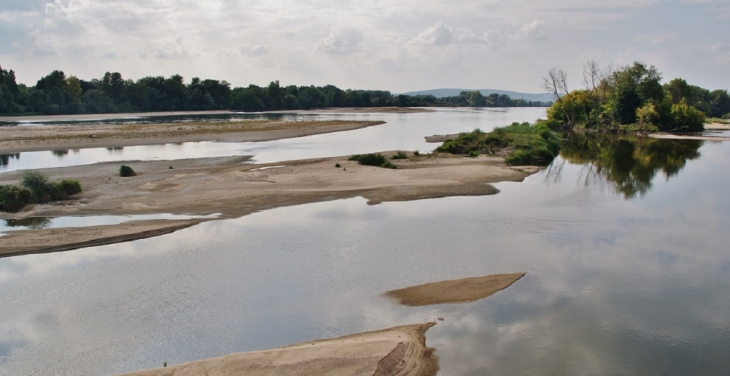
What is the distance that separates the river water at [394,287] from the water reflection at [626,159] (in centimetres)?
928

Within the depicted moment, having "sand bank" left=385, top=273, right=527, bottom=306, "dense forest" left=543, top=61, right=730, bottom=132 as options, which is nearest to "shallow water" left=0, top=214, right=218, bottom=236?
"sand bank" left=385, top=273, right=527, bottom=306

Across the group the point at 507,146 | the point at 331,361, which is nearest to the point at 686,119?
the point at 507,146

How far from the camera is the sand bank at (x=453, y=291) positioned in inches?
528

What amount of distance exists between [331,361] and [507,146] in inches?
1424

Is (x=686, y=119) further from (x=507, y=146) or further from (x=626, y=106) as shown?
(x=507, y=146)

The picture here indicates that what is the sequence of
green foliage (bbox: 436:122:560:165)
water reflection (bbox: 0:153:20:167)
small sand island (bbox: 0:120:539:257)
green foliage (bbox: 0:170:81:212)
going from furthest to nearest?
green foliage (bbox: 436:122:560:165) < water reflection (bbox: 0:153:20:167) < green foliage (bbox: 0:170:81:212) < small sand island (bbox: 0:120:539:257)

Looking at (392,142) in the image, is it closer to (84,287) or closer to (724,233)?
(724,233)

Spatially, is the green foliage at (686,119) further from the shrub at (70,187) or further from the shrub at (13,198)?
the shrub at (13,198)

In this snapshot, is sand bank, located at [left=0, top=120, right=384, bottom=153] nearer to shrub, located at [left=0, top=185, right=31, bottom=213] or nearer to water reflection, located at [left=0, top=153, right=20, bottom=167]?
water reflection, located at [left=0, top=153, right=20, bottom=167]

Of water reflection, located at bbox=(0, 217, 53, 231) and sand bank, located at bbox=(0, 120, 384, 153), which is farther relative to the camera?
sand bank, located at bbox=(0, 120, 384, 153)

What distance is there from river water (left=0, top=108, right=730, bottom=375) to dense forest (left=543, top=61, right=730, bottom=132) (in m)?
54.6

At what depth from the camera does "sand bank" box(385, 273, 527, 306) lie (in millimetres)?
13422

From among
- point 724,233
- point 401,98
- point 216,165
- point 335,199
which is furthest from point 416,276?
point 401,98

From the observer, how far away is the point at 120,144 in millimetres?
49281
